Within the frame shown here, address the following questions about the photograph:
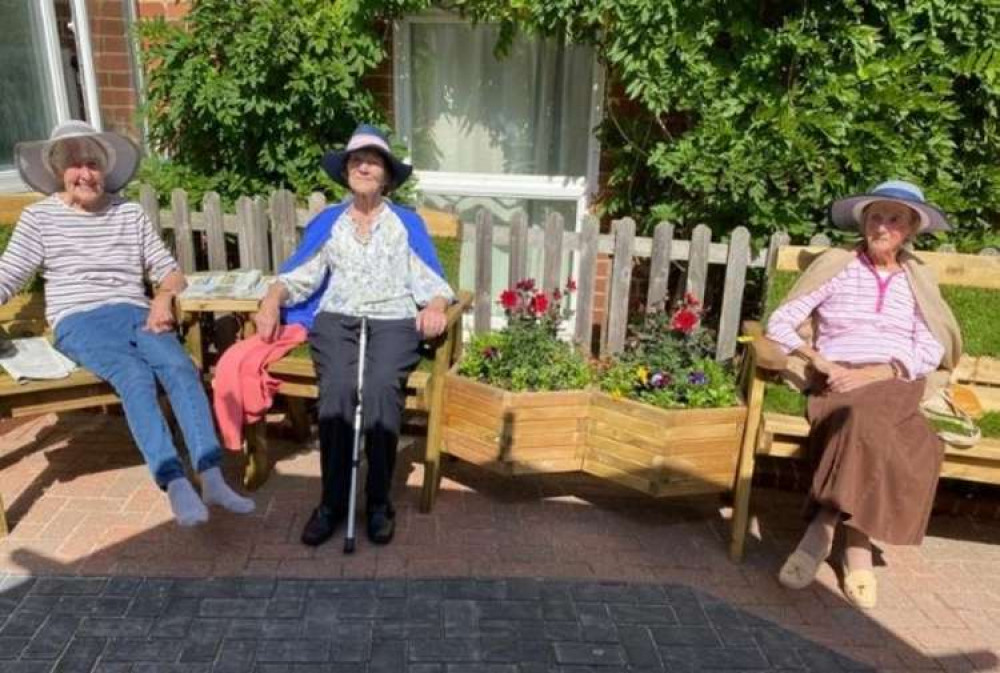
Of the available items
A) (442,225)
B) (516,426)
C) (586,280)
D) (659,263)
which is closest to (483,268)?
(442,225)

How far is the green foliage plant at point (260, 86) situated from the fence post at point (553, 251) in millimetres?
1166

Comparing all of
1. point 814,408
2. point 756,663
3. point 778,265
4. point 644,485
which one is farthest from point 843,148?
point 756,663

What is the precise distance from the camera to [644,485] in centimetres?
312

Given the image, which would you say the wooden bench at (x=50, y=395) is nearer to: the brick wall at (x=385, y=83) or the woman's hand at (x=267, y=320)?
the woman's hand at (x=267, y=320)

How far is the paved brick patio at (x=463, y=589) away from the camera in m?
2.50

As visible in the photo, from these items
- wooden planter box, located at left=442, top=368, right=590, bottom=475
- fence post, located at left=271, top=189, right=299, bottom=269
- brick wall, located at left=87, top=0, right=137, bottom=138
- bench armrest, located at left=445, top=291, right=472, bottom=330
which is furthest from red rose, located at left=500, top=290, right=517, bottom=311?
brick wall, located at left=87, top=0, right=137, bottom=138

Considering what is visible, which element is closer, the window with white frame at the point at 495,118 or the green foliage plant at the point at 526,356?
the green foliage plant at the point at 526,356

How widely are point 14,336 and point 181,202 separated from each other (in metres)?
1.02

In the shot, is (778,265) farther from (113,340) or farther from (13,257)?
(13,257)

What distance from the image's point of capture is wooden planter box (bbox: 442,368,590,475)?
124 inches

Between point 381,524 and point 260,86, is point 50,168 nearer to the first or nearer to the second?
point 260,86

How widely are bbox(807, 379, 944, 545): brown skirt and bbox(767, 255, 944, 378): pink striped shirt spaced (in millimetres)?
335

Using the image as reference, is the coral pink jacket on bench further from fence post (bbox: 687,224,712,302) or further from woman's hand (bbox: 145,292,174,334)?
fence post (bbox: 687,224,712,302)

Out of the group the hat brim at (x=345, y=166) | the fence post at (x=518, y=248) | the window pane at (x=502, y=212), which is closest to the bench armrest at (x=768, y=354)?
the fence post at (x=518, y=248)
